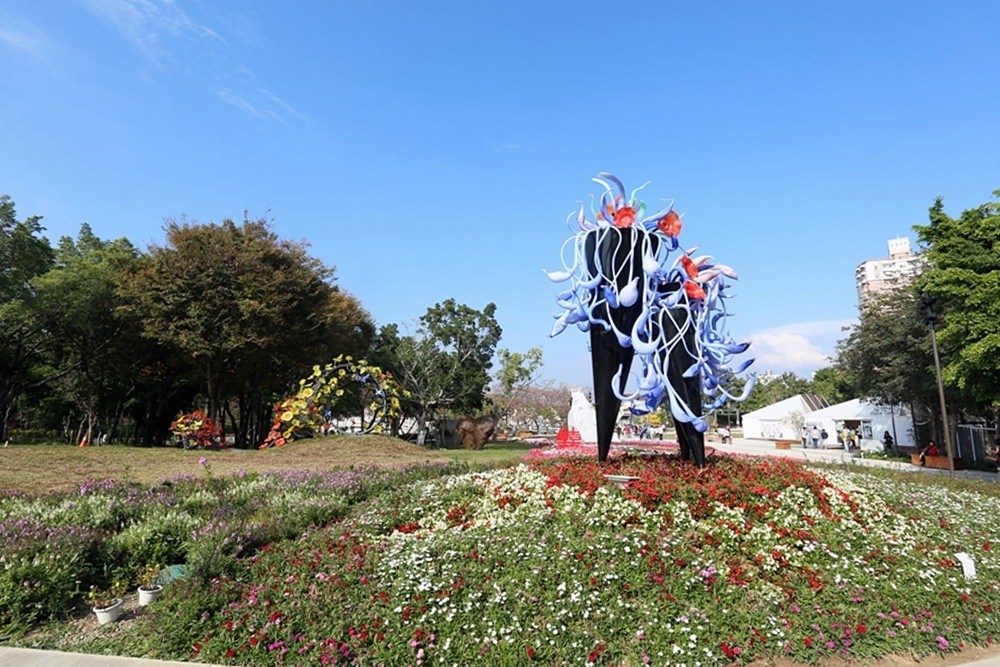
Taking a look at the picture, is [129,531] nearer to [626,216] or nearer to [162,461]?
[626,216]

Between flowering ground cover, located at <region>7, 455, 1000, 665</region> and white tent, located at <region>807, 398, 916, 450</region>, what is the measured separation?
23.7 metres

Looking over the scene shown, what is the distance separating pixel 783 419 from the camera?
40.7 metres

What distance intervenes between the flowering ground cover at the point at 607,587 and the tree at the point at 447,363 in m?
25.0

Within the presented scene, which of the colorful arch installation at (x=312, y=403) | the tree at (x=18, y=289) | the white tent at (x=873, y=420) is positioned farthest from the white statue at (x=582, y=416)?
the tree at (x=18, y=289)

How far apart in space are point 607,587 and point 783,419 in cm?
4102

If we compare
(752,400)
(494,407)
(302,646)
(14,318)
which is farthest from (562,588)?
(752,400)

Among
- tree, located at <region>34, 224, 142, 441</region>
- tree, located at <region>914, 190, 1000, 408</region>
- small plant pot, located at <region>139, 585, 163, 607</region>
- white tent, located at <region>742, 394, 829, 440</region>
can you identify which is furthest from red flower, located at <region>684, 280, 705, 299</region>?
white tent, located at <region>742, 394, 829, 440</region>

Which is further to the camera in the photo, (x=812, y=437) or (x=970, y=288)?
(x=812, y=437)

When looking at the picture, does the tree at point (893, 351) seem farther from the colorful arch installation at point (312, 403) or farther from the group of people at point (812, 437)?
the colorful arch installation at point (312, 403)

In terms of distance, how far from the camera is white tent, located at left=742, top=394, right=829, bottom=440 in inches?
1561

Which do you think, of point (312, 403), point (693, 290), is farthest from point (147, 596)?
point (312, 403)

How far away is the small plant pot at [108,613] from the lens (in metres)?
5.03

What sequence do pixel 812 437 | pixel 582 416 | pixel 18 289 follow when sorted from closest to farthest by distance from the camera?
pixel 18 289, pixel 582 416, pixel 812 437

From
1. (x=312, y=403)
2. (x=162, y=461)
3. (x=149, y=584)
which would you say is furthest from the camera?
(x=312, y=403)
